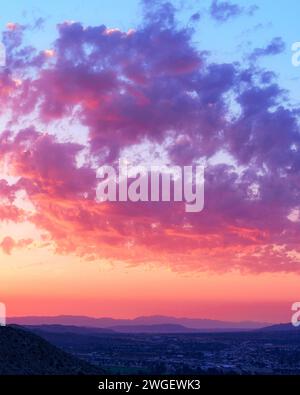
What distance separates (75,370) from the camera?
318 feet

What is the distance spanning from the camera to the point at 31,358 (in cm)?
9650

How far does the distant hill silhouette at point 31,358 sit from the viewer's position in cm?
9181

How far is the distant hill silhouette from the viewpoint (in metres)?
91.8
